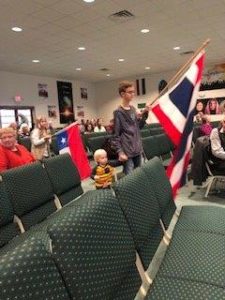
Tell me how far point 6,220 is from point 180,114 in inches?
69.4

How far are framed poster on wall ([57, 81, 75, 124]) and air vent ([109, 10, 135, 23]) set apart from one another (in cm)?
858

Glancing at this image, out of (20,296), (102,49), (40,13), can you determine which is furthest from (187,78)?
(102,49)

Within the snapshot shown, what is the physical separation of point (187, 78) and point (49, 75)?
471 inches

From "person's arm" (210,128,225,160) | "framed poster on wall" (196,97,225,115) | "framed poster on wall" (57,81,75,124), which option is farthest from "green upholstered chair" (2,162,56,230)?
"framed poster on wall" (57,81,75,124)

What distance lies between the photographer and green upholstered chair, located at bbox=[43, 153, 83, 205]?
290 centimetres

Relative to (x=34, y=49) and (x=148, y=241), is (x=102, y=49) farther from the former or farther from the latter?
(x=148, y=241)

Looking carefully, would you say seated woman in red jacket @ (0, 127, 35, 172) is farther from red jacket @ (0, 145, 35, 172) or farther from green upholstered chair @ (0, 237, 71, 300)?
green upholstered chair @ (0, 237, 71, 300)

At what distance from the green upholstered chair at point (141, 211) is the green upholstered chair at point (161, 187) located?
9cm

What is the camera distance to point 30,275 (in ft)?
3.06

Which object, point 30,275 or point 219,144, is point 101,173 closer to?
point 219,144

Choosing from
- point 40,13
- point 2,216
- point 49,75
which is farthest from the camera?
point 49,75

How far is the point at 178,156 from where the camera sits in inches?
112

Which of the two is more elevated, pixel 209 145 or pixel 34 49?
pixel 34 49

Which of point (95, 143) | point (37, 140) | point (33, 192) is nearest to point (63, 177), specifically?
point (33, 192)
